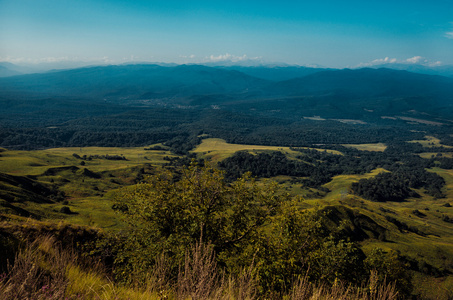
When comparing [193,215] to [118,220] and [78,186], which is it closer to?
[118,220]

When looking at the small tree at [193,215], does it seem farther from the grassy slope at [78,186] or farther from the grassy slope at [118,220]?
the grassy slope at [78,186]

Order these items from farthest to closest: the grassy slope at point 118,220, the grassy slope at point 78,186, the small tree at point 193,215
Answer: the grassy slope at point 118,220 → the grassy slope at point 78,186 → the small tree at point 193,215

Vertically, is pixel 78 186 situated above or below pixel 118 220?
below

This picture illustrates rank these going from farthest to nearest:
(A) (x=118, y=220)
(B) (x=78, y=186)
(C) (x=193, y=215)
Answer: (B) (x=78, y=186)
(A) (x=118, y=220)
(C) (x=193, y=215)

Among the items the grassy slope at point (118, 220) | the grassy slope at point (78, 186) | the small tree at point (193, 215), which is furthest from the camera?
the grassy slope at point (118, 220)

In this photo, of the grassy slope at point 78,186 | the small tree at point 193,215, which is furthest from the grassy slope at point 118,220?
the small tree at point 193,215

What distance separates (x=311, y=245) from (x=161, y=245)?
40.9ft

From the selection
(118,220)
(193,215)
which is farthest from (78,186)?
(193,215)

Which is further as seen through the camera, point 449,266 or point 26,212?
point 449,266

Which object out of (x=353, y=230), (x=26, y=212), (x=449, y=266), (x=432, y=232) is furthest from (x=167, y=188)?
(x=432, y=232)

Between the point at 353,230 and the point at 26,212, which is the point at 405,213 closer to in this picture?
the point at 353,230

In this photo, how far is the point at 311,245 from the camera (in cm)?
2203

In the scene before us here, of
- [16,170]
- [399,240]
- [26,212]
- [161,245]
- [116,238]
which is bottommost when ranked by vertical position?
[399,240]

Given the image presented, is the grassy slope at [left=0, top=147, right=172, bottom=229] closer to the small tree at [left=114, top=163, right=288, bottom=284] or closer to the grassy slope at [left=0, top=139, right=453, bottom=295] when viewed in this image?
the grassy slope at [left=0, top=139, right=453, bottom=295]
